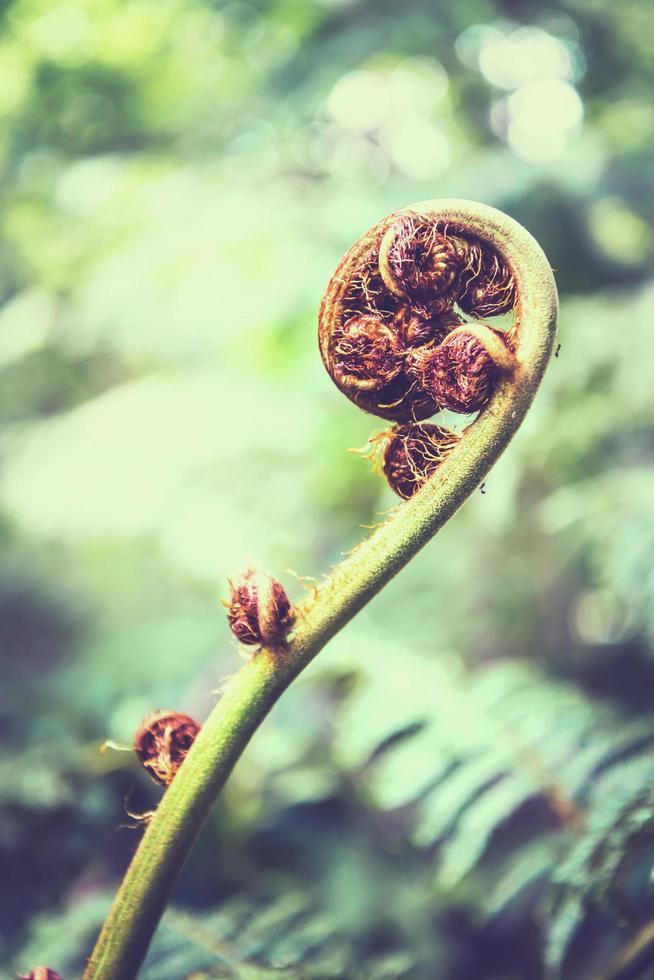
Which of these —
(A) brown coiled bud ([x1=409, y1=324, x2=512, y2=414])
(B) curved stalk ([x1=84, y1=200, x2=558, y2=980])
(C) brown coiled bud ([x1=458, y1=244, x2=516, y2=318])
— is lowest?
(B) curved stalk ([x1=84, y1=200, x2=558, y2=980])

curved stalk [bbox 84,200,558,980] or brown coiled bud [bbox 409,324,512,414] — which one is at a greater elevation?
brown coiled bud [bbox 409,324,512,414]

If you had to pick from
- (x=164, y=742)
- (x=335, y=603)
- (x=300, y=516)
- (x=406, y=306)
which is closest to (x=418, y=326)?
(x=406, y=306)

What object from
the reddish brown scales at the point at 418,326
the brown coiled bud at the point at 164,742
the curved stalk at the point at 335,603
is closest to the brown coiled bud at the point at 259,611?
the curved stalk at the point at 335,603

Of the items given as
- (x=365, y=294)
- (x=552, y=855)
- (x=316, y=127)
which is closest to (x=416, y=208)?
(x=365, y=294)

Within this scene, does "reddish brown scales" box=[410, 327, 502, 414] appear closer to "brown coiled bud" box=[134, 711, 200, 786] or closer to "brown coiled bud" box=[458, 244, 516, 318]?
"brown coiled bud" box=[458, 244, 516, 318]

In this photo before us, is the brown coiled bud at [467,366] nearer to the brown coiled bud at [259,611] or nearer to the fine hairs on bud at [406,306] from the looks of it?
the fine hairs on bud at [406,306]

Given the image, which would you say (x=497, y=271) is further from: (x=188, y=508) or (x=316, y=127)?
(x=316, y=127)

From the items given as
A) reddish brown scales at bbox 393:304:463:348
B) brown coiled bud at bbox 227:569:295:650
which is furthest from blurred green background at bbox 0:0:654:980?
reddish brown scales at bbox 393:304:463:348

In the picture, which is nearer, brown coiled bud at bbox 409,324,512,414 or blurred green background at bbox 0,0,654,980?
brown coiled bud at bbox 409,324,512,414
